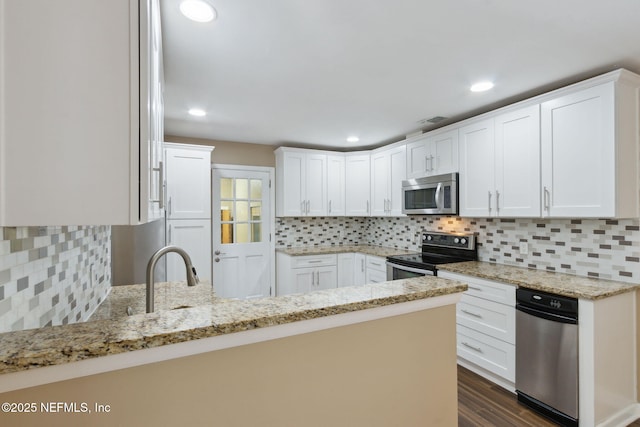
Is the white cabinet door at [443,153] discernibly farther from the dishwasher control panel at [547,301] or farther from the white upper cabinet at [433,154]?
the dishwasher control panel at [547,301]

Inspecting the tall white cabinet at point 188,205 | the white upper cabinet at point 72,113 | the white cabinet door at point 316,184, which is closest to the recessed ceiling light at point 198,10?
the white upper cabinet at point 72,113

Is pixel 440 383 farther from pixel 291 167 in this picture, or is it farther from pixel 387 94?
pixel 291 167

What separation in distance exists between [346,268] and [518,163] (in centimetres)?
258

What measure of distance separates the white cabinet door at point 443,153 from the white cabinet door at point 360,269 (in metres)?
1.54

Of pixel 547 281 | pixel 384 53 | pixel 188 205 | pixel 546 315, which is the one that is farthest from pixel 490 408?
pixel 188 205

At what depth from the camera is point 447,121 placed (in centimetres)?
340

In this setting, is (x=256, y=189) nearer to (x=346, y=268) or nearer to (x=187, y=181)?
(x=187, y=181)

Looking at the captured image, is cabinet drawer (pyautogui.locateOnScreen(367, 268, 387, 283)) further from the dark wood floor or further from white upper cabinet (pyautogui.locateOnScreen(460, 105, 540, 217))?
the dark wood floor

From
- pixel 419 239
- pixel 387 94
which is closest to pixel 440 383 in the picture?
pixel 387 94

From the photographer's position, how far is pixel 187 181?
351cm

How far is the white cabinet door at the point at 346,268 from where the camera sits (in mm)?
4445

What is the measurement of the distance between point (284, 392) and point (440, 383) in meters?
0.66

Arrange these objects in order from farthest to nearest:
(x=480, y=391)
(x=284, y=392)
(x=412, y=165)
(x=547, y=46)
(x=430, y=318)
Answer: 1. (x=412, y=165)
2. (x=480, y=391)
3. (x=547, y=46)
4. (x=430, y=318)
5. (x=284, y=392)

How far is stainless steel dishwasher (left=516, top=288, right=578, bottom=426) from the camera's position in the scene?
6.70ft
